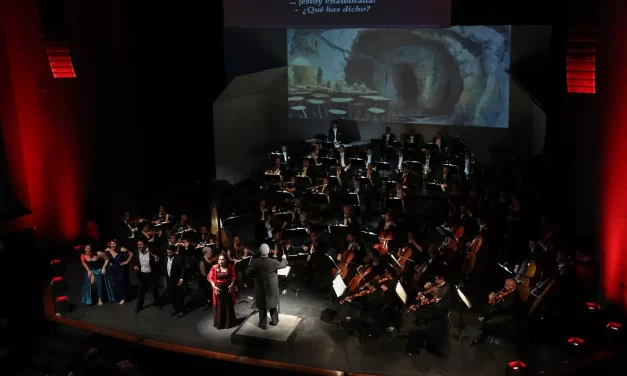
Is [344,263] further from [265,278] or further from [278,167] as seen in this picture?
[278,167]

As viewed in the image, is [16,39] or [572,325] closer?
[572,325]

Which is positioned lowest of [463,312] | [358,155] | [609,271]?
[463,312]

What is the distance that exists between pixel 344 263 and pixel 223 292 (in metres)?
1.91

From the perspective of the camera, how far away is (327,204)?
524 inches

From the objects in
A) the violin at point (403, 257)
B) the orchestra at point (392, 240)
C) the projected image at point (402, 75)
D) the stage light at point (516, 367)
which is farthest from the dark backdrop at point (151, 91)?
the stage light at point (516, 367)

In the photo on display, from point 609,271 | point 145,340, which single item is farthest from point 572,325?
point 145,340

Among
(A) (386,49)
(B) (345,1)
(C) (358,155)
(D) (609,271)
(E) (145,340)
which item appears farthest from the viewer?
(A) (386,49)

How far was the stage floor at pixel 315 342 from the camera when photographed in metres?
9.10

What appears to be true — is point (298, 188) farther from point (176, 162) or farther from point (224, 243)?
point (176, 162)

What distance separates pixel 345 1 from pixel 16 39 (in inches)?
248

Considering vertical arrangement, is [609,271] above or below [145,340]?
above

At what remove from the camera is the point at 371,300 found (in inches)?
381

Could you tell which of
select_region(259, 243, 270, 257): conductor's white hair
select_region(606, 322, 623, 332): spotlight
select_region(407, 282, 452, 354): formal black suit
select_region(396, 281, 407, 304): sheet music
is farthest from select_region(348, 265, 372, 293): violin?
select_region(606, 322, 623, 332): spotlight
